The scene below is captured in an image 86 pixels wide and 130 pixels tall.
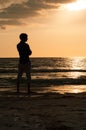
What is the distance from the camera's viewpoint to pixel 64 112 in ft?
29.8

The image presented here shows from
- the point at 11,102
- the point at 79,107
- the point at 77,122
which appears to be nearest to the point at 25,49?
the point at 11,102

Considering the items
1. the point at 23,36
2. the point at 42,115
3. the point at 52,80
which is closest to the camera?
the point at 42,115

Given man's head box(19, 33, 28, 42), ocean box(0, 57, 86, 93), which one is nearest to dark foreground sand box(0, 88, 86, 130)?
man's head box(19, 33, 28, 42)

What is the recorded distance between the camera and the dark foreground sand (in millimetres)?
7445

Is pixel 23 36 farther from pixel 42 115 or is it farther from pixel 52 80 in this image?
pixel 52 80

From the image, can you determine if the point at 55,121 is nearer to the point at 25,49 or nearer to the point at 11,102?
the point at 11,102

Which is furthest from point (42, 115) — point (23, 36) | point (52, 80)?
point (52, 80)

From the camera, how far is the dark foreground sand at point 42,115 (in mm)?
7445

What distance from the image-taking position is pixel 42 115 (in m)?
8.60

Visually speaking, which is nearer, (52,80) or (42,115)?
(42,115)

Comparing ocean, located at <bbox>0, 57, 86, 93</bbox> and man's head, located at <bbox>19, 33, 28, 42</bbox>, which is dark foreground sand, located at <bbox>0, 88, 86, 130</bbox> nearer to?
man's head, located at <bbox>19, 33, 28, 42</bbox>

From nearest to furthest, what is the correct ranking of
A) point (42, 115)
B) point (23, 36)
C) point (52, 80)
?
point (42, 115)
point (23, 36)
point (52, 80)

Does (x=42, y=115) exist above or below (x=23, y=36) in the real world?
below

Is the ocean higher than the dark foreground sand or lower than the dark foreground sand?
lower
